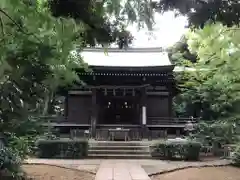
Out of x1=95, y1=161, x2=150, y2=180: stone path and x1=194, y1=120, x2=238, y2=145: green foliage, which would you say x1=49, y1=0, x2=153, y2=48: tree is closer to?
x1=95, y1=161, x2=150, y2=180: stone path

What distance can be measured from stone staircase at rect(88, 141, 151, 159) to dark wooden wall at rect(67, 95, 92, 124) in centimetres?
410

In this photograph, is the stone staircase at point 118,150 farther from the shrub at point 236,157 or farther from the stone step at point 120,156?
the shrub at point 236,157

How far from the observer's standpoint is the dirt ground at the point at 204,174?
9291mm

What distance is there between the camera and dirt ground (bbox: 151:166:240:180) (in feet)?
30.5

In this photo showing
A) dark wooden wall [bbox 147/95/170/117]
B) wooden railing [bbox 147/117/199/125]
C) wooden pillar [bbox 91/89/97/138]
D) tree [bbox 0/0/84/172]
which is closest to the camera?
tree [bbox 0/0/84/172]

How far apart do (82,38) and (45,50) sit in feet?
3.33

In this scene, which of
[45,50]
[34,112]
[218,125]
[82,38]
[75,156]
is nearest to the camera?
[45,50]

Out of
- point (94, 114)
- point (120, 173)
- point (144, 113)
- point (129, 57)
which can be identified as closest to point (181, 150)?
point (120, 173)

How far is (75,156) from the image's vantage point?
13.7 metres

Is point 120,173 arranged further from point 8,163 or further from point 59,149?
point 59,149

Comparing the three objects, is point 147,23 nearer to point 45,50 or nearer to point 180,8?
point 180,8

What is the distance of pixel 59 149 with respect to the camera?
1367cm

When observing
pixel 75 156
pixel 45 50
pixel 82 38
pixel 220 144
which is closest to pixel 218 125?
pixel 220 144

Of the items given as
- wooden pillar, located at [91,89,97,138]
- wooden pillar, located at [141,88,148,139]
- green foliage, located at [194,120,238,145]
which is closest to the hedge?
green foliage, located at [194,120,238,145]
